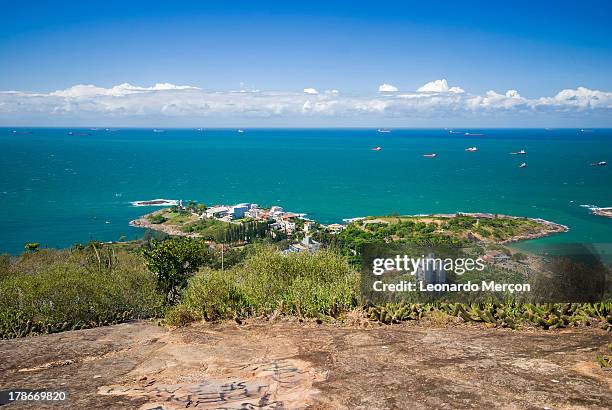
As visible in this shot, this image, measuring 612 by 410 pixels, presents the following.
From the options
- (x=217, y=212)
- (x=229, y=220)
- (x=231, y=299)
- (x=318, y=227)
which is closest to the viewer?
(x=231, y=299)

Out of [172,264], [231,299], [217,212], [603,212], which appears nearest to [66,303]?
[231,299]

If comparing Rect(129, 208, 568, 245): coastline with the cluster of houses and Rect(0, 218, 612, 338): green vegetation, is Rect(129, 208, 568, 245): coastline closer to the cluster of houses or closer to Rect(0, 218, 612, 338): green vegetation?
the cluster of houses

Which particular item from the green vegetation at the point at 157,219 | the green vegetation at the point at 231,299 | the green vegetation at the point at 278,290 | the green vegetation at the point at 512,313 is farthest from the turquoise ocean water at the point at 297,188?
the green vegetation at the point at 512,313

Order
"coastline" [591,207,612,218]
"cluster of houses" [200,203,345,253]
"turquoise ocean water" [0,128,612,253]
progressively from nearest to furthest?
"cluster of houses" [200,203,345,253]
"coastline" [591,207,612,218]
"turquoise ocean water" [0,128,612,253]

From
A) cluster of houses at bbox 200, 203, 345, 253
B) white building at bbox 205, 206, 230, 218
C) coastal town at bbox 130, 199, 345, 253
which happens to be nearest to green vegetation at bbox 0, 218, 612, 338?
coastal town at bbox 130, 199, 345, 253

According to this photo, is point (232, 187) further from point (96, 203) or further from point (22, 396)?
point (22, 396)

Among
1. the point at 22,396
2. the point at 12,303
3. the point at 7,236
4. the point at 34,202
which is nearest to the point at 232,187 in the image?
the point at 34,202

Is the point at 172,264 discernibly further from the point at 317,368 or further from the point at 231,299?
the point at 317,368
